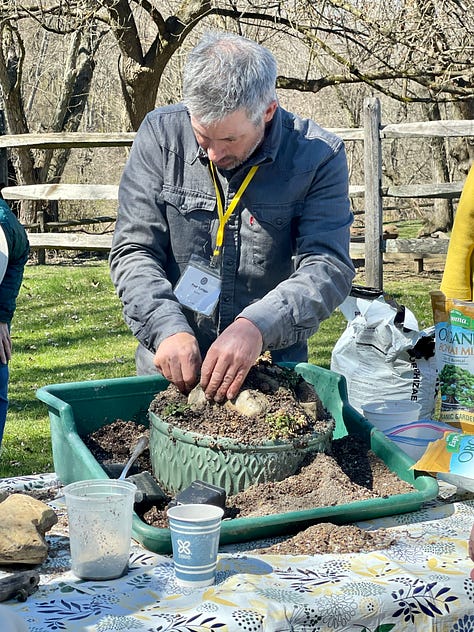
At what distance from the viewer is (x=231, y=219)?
220 cm

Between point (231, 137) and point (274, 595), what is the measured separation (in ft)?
3.34

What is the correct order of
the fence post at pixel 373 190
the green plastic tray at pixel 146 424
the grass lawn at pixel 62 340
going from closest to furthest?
the green plastic tray at pixel 146 424 → the grass lawn at pixel 62 340 → the fence post at pixel 373 190

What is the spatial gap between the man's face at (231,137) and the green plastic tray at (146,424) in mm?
534

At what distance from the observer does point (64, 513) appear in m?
1.69

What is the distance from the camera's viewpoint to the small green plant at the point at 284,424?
167cm

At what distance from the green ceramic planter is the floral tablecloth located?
17 centimetres

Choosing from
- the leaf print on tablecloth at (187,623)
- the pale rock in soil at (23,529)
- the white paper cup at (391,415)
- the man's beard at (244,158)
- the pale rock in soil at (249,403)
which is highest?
the man's beard at (244,158)

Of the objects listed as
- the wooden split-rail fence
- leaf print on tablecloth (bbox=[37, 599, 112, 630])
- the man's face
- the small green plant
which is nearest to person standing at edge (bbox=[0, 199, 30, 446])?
the man's face

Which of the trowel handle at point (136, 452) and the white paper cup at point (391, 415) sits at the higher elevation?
the white paper cup at point (391, 415)

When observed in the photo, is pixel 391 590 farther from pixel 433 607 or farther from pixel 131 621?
pixel 131 621

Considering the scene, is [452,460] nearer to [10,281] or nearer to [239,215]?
[239,215]

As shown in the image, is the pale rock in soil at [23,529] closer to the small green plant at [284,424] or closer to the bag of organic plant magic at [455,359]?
the small green plant at [284,424]

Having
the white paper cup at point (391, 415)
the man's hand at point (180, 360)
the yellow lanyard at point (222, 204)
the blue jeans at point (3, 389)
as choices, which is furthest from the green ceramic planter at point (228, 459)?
the blue jeans at point (3, 389)

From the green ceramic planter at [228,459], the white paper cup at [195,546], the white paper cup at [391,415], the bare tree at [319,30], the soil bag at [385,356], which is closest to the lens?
the white paper cup at [195,546]
